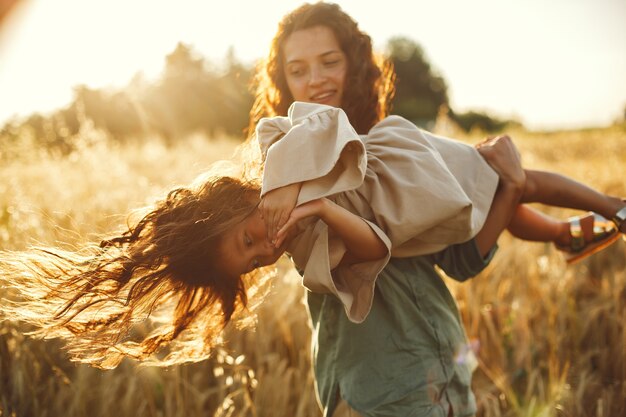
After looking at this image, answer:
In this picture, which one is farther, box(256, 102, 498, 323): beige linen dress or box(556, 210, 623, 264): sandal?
box(556, 210, 623, 264): sandal

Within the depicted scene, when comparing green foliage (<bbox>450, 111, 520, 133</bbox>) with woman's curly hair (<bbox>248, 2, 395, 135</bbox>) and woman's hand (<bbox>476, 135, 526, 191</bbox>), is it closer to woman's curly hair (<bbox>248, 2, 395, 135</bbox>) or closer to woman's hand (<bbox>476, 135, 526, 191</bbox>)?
woman's curly hair (<bbox>248, 2, 395, 135</bbox>)

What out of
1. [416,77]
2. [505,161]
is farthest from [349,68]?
[416,77]

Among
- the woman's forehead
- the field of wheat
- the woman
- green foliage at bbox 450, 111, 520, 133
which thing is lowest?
green foliage at bbox 450, 111, 520, 133

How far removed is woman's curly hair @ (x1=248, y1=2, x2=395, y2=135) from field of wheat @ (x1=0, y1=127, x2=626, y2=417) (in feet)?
1.58

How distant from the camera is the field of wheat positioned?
6.52 feet

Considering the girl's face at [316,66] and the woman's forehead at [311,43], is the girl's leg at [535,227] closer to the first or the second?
the girl's face at [316,66]

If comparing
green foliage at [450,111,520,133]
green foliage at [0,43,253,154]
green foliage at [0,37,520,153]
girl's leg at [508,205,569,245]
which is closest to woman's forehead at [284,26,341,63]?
girl's leg at [508,205,569,245]

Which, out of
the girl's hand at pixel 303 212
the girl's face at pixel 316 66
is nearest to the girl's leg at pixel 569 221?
the girl's face at pixel 316 66

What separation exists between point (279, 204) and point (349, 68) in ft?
2.93

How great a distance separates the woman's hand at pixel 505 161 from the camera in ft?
5.35

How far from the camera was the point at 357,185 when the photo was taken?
3.82ft

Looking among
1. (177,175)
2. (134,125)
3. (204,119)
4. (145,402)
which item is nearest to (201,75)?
(204,119)

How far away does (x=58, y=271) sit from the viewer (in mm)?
1421

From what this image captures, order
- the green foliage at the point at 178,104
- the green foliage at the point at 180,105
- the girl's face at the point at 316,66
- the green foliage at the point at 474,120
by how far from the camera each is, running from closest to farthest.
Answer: the girl's face at the point at 316,66 < the green foliage at the point at 178,104 < the green foliage at the point at 180,105 < the green foliage at the point at 474,120
